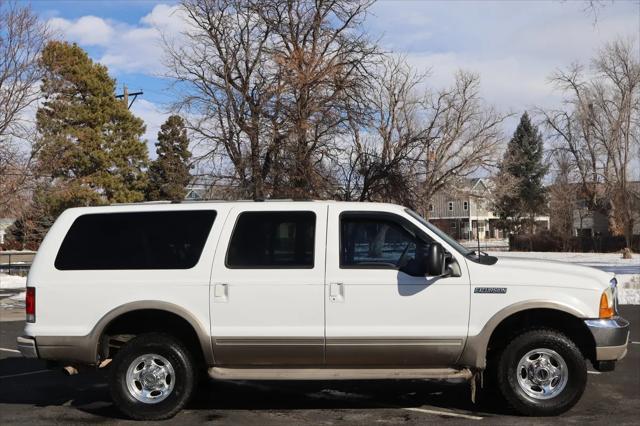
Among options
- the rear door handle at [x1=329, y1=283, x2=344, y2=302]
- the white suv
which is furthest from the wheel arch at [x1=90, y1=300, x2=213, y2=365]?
the rear door handle at [x1=329, y1=283, x2=344, y2=302]

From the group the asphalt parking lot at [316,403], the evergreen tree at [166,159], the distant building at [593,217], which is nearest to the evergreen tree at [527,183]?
the distant building at [593,217]

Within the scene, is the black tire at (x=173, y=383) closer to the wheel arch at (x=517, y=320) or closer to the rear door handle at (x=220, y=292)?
the rear door handle at (x=220, y=292)

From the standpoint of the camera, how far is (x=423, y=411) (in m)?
6.10

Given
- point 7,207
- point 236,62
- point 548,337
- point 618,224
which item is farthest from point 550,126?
point 548,337

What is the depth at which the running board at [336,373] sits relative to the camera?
5719mm

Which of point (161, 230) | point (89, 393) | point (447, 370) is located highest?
point (161, 230)

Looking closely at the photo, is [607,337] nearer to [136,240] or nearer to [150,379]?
[150,379]

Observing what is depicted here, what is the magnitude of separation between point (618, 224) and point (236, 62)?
41.5 meters

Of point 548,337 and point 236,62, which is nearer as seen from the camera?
point 548,337

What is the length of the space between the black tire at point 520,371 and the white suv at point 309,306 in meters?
0.01

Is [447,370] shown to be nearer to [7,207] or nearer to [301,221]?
[301,221]

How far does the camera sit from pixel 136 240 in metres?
6.09

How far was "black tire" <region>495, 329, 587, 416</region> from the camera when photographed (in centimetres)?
574

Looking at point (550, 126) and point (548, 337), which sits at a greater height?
point (550, 126)
